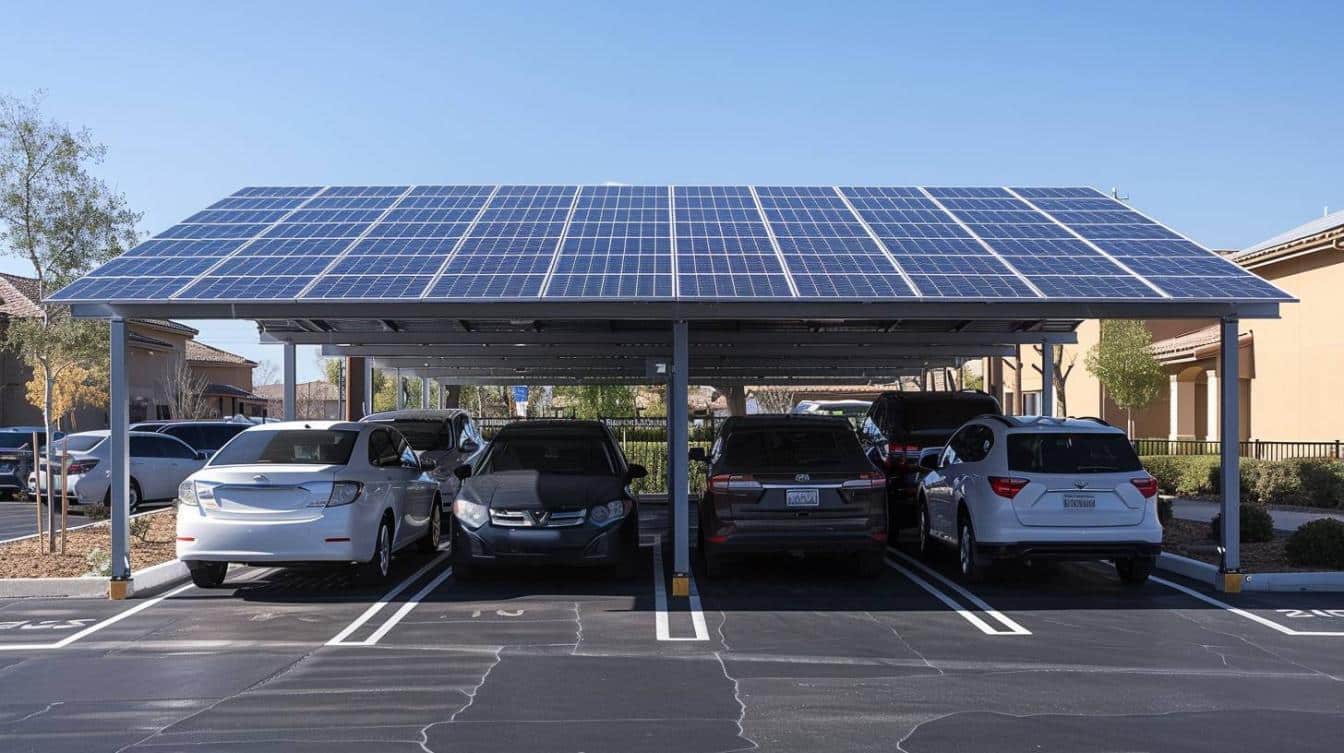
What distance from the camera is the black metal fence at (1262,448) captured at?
24.0 meters

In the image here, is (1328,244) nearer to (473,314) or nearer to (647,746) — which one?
(473,314)

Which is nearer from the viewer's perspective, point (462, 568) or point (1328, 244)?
point (462, 568)

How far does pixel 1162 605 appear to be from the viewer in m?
11.1

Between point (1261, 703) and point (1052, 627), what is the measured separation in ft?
8.45

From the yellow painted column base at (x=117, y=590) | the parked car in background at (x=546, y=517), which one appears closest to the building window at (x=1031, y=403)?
the parked car in background at (x=546, y=517)

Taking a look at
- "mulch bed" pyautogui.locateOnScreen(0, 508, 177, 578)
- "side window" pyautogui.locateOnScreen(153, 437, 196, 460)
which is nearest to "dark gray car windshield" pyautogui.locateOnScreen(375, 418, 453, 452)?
"mulch bed" pyautogui.locateOnScreen(0, 508, 177, 578)

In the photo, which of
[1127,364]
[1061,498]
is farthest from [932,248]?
[1127,364]

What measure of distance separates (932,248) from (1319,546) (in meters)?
5.10

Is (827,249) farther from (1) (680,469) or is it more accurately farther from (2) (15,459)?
(2) (15,459)

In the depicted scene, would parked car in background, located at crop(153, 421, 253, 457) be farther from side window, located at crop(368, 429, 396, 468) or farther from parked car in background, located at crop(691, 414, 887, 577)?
parked car in background, located at crop(691, 414, 887, 577)

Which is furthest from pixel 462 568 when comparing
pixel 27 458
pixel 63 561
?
pixel 27 458

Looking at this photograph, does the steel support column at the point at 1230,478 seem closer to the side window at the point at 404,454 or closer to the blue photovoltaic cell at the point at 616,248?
the blue photovoltaic cell at the point at 616,248

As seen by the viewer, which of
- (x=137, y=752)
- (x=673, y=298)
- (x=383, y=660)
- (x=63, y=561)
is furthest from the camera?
(x=63, y=561)

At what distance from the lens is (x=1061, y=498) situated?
11320 mm
